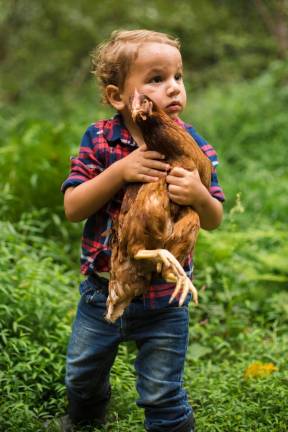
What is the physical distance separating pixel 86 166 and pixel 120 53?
47 cm

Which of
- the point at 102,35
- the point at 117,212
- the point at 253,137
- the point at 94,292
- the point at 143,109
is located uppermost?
the point at 102,35

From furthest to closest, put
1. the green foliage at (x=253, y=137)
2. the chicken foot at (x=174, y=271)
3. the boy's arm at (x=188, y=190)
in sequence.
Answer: the green foliage at (x=253, y=137) → the boy's arm at (x=188, y=190) → the chicken foot at (x=174, y=271)

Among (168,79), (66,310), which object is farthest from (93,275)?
(66,310)

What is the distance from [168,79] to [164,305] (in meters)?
0.89

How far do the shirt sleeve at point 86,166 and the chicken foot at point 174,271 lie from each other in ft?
2.02

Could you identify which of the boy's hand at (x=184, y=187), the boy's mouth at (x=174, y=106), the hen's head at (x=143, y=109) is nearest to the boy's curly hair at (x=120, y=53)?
the boy's mouth at (x=174, y=106)

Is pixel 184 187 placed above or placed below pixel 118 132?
below

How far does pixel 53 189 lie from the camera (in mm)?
5398

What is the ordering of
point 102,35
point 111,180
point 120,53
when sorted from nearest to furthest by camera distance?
point 111,180
point 120,53
point 102,35

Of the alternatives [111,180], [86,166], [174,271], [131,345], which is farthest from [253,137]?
[174,271]

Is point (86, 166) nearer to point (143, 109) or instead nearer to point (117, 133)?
point (117, 133)

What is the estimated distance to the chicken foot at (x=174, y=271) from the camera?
219 cm

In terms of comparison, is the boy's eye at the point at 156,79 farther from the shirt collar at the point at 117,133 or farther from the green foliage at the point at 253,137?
the green foliage at the point at 253,137

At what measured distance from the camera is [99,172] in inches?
113
